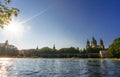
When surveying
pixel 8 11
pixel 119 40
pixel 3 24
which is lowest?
pixel 3 24

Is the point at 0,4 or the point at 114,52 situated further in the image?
the point at 114,52

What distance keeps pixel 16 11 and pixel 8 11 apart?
34.1 inches

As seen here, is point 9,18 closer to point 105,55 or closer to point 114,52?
point 114,52

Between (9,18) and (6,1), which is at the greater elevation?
(6,1)

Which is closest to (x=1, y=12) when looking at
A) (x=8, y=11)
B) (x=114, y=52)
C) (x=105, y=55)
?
(x=8, y=11)

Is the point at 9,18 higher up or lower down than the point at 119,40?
lower down

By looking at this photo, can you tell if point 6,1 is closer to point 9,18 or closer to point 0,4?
point 0,4

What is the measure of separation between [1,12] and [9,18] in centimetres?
107

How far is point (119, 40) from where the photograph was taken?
165250 mm

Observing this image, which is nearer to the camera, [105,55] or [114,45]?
[114,45]

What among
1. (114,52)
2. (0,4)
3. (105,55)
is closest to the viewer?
(0,4)

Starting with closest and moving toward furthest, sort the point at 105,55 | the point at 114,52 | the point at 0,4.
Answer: the point at 0,4 → the point at 114,52 → the point at 105,55

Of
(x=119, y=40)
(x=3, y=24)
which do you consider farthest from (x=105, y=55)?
(x=3, y=24)

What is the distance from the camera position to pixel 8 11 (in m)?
18.6
